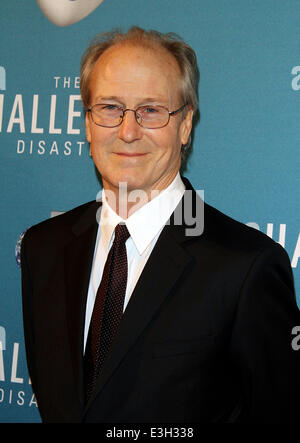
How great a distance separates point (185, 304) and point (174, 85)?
0.60 metres

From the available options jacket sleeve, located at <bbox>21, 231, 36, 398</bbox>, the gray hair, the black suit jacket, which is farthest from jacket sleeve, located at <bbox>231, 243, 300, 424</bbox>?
jacket sleeve, located at <bbox>21, 231, 36, 398</bbox>

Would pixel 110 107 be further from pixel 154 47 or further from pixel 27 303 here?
pixel 27 303

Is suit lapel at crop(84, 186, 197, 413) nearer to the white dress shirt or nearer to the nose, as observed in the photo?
the white dress shirt

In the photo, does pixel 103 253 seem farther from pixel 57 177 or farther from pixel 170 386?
pixel 57 177

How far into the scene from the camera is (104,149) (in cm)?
145

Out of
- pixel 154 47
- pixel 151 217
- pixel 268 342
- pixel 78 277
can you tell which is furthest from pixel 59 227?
pixel 268 342

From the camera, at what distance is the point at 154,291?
131 centimetres

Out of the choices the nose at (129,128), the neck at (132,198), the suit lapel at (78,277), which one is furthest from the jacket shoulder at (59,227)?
the nose at (129,128)

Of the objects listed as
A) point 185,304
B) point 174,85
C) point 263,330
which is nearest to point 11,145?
point 174,85

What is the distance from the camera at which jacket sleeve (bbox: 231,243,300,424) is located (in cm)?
126

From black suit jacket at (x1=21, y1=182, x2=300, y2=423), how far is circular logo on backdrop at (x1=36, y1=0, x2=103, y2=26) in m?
0.99

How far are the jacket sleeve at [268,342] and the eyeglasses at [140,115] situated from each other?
453 mm

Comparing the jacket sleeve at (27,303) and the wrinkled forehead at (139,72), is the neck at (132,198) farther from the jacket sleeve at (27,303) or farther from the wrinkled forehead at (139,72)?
the jacket sleeve at (27,303)

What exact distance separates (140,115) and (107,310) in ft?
1.75
